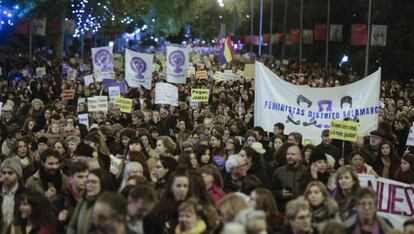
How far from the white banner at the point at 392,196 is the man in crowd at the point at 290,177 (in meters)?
0.69

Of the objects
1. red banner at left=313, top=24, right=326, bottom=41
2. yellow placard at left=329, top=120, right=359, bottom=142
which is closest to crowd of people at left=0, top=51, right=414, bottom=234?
yellow placard at left=329, top=120, right=359, bottom=142

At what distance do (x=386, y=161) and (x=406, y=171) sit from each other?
696 mm

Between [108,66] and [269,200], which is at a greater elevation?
[108,66]

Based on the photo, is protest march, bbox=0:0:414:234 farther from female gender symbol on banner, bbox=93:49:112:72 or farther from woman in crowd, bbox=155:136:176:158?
female gender symbol on banner, bbox=93:49:112:72

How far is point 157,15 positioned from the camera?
6159cm

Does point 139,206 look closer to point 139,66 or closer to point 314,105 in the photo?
point 314,105

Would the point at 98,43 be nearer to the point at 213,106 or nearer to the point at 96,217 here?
the point at 213,106

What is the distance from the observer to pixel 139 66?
2098 cm

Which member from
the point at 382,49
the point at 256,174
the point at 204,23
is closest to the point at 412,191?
the point at 256,174

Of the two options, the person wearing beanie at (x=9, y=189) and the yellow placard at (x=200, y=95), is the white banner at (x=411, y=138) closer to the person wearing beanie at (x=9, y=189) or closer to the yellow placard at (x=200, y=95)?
the yellow placard at (x=200, y=95)

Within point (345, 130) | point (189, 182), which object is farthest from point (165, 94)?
point (189, 182)

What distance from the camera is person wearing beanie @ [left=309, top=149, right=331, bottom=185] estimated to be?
9.79 metres

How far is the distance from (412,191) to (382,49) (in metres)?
29.6

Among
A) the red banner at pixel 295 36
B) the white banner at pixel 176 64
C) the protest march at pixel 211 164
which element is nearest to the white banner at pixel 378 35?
the protest march at pixel 211 164
